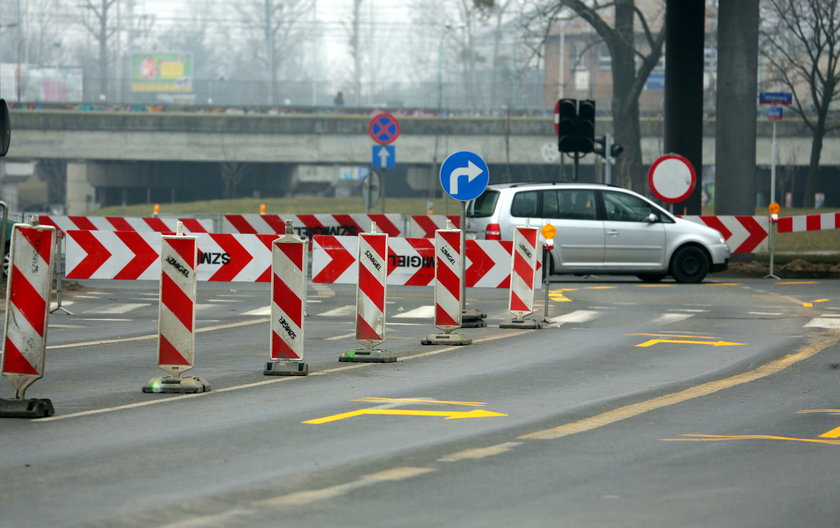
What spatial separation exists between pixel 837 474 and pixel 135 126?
62422 millimetres

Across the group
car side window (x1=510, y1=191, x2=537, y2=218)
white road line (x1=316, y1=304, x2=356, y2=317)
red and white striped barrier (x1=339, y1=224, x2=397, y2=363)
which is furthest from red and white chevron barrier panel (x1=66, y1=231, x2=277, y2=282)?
car side window (x1=510, y1=191, x2=537, y2=218)

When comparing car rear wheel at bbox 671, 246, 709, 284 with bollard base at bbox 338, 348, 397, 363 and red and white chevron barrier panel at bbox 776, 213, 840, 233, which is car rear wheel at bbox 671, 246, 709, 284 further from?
bollard base at bbox 338, 348, 397, 363

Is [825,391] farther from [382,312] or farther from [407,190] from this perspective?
[407,190]

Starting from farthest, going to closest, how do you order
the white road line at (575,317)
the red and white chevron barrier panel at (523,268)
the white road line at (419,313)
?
the white road line at (419,313) → the white road line at (575,317) → the red and white chevron barrier panel at (523,268)

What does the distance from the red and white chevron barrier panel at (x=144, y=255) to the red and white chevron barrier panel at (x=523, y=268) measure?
3.74 meters

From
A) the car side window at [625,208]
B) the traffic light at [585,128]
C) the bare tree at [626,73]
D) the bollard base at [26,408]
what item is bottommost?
the bollard base at [26,408]

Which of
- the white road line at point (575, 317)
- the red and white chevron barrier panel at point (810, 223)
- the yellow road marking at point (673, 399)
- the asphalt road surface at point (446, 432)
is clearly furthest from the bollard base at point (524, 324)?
the red and white chevron barrier panel at point (810, 223)

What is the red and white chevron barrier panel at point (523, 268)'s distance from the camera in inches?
682

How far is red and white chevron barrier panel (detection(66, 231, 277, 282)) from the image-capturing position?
19.7m

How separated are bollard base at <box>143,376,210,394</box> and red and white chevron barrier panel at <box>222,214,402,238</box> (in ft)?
45.9

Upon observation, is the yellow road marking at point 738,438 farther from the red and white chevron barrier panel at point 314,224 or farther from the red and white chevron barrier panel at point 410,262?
the red and white chevron barrier panel at point 314,224

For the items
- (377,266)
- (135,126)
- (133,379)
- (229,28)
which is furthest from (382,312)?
(229,28)

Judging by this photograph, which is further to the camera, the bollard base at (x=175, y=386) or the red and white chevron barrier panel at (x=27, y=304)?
the bollard base at (x=175, y=386)

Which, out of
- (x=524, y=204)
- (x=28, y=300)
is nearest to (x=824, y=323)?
(x=524, y=204)
